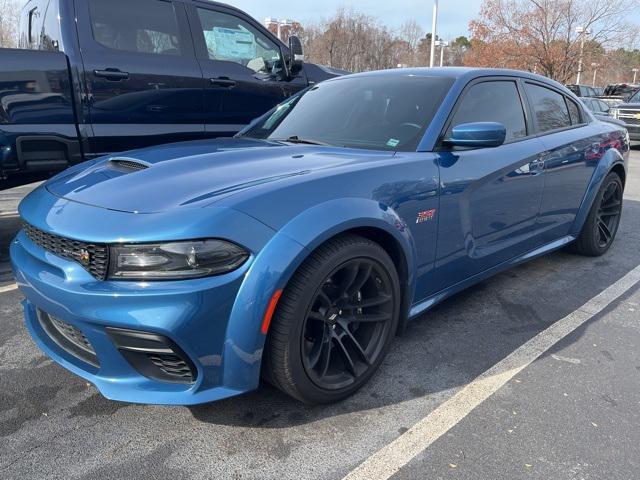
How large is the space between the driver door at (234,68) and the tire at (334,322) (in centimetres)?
296

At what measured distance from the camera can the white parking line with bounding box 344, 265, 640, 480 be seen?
6.45 ft

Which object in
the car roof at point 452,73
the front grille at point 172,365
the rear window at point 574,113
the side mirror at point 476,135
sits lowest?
the front grille at point 172,365

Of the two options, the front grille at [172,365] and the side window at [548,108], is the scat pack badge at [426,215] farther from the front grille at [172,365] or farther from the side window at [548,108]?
the side window at [548,108]

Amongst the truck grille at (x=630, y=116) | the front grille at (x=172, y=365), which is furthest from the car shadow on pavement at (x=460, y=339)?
the truck grille at (x=630, y=116)

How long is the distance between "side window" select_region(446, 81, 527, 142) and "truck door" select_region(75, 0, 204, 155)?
8.41 feet

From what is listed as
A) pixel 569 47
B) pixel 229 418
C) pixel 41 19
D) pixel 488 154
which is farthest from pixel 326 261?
pixel 569 47

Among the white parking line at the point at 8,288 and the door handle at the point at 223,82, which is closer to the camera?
the white parking line at the point at 8,288

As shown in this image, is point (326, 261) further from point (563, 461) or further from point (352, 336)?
point (563, 461)

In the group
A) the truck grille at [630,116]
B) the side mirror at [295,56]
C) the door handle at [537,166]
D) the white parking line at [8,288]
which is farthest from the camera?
the truck grille at [630,116]

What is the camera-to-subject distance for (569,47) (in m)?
25.6

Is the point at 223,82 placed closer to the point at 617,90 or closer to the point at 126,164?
the point at 126,164

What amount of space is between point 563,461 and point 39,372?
2445mm

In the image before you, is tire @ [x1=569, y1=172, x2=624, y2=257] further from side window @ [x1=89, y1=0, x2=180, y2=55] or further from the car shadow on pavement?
side window @ [x1=89, y1=0, x2=180, y2=55]

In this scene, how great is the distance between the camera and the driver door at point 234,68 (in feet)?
15.5
